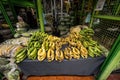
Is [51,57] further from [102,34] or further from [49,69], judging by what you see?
[102,34]

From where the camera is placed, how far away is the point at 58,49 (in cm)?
203

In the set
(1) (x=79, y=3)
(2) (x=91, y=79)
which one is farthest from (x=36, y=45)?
(1) (x=79, y=3)

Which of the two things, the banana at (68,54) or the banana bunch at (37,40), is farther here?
the banana bunch at (37,40)

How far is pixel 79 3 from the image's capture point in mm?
3482

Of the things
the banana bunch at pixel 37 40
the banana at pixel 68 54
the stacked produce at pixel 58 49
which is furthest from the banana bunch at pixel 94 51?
the banana bunch at pixel 37 40

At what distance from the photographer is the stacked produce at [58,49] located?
6.15ft

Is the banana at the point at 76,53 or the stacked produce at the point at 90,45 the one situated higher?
the stacked produce at the point at 90,45

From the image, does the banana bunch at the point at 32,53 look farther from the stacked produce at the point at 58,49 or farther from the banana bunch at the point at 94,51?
the banana bunch at the point at 94,51

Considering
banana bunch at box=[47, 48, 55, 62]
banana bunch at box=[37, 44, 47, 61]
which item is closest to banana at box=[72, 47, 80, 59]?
banana bunch at box=[47, 48, 55, 62]

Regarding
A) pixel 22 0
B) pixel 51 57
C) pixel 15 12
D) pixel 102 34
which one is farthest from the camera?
pixel 15 12

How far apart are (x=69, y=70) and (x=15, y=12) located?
2.64m

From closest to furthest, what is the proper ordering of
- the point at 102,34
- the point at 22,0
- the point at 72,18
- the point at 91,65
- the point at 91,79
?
the point at 91,65 → the point at 91,79 → the point at 102,34 → the point at 22,0 → the point at 72,18

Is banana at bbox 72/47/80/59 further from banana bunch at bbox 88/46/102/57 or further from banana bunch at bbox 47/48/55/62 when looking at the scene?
banana bunch at bbox 47/48/55/62

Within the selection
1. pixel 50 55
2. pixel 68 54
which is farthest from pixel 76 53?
pixel 50 55
